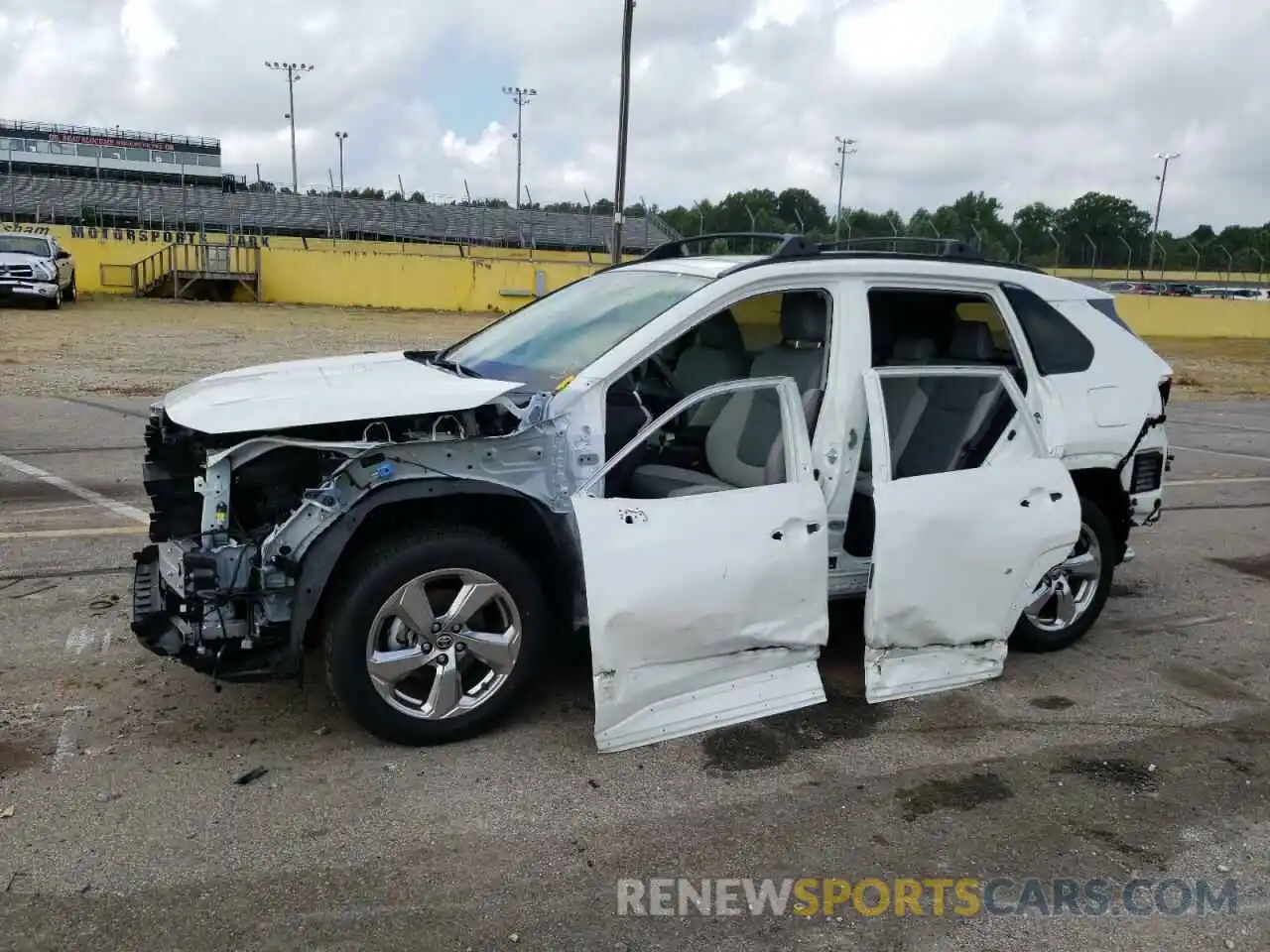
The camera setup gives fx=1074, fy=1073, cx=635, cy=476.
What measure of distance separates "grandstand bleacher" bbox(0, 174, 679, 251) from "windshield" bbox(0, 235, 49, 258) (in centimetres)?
2664

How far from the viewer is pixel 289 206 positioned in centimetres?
5912

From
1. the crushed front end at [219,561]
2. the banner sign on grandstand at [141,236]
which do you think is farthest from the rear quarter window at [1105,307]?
the banner sign on grandstand at [141,236]

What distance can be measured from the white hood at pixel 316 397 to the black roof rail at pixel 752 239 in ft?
4.31

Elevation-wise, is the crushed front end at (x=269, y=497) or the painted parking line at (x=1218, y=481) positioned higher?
the crushed front end at (x=269, y=497)

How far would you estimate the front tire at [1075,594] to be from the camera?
5055 mm

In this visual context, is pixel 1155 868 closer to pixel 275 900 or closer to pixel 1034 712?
pixel 1034 712

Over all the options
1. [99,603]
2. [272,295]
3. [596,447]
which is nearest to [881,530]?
[596,447]

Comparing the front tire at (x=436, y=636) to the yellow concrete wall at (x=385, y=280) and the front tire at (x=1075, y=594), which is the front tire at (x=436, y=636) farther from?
the yellow concrete wall at (x=385, y=280)

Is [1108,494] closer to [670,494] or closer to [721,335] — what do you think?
[721,335]

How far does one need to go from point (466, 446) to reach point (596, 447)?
0.48 m

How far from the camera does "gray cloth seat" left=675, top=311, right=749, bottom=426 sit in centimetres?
506

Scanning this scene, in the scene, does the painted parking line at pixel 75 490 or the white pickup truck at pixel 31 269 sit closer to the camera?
the painted parking line at pixel 75 490

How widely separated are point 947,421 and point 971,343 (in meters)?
0.49

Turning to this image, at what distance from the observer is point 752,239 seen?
17.0ft
